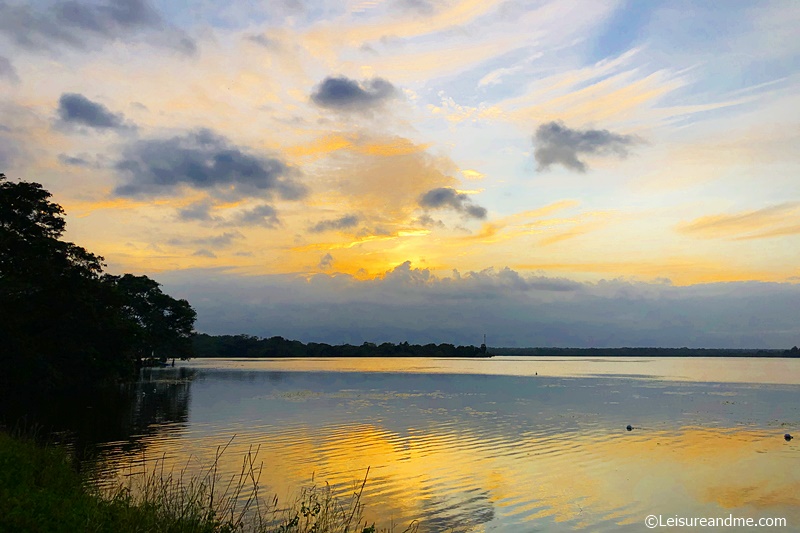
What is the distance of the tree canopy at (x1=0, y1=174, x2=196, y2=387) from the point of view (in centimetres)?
4400

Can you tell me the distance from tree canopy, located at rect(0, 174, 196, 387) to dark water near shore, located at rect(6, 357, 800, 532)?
4.29 metres

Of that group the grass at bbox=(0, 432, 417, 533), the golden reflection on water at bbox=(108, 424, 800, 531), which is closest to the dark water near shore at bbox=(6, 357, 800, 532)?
the golden reflection on water at bbox=(108, 424, 800, 531)

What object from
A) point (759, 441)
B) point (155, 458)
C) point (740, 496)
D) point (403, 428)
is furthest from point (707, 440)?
point (155, 458)

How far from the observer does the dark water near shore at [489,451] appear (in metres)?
21.2

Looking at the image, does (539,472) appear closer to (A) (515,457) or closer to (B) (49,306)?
(A) (515,457)

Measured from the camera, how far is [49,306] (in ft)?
163

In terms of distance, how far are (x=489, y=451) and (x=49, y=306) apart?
128 ft

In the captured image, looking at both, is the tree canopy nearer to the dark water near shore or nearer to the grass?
the dark water near shore

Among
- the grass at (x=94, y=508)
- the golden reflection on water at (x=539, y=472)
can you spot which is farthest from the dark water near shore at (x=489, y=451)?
the grass at (x=94, y=508)

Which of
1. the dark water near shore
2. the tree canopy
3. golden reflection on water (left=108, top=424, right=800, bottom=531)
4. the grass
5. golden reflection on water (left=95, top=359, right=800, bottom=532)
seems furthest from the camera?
the tree canopy

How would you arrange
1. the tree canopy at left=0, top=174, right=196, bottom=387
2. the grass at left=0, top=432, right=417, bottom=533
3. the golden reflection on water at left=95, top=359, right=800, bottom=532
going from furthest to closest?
the tree canopy at left=0, top=174, right=196, bottom=387
the golden reflection on water at left=95, top=359, right=800, bottom=532
the grass at left=0, top=432, right=417, bottom=533

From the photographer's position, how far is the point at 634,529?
1892 centimetres

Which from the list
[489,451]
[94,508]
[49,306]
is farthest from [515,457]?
[49,306]

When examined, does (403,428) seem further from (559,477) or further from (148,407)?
(148,407)
